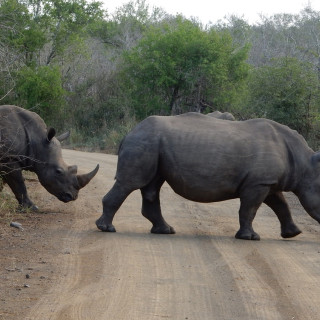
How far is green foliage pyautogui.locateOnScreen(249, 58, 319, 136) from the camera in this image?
21031 mm

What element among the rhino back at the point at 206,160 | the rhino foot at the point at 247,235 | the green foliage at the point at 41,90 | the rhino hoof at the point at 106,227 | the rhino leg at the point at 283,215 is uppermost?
the rhino back at the point at 206,160

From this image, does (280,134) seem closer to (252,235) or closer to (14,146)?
(252,235)

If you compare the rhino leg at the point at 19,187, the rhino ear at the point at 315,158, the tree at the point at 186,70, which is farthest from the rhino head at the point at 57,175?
the tree at the point at 186,70

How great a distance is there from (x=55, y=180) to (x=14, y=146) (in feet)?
2.56

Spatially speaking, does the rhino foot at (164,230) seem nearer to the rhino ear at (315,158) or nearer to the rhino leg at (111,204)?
the rhino leg at (111,204)

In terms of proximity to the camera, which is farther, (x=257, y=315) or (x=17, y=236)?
(x=17, y=236)

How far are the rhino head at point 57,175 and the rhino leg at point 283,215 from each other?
2712 millimetres

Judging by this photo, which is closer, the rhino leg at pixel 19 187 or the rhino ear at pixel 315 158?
the rhino ear at pixel 315 158

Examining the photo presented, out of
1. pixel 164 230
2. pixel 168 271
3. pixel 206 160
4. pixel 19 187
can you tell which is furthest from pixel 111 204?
pixel 168 271

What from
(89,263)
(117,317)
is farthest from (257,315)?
(89,263)

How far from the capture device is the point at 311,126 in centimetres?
2072

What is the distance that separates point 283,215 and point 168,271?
10.5ft

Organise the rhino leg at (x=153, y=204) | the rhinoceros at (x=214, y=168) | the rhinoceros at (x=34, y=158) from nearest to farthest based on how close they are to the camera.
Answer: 1. the rhinoceros at (x=214, y=168)
2. the rhino leg at (x=153, y=204)
3. the rhinoceros at (x=34, y=158)

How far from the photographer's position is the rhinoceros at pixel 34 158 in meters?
11.8
